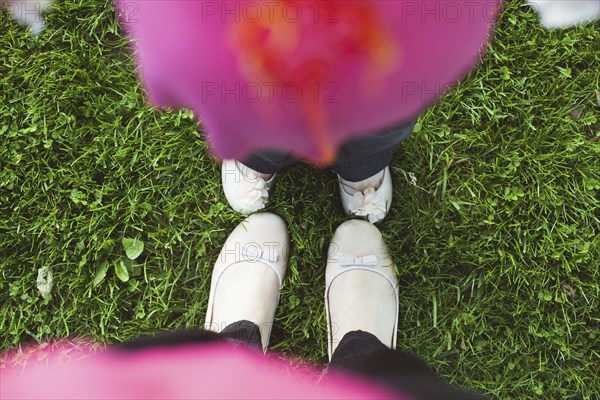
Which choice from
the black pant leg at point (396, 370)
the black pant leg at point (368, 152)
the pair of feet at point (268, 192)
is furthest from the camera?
the pair of feet at point (268, 192)

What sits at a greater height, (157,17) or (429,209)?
(157,17)

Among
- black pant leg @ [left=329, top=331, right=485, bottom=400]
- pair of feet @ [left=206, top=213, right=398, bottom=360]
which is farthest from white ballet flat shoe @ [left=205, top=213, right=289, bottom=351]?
black pant leg @ [left=329, top=331, right=485, bottom=400]

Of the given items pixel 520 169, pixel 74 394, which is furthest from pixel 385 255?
pixel 74 394

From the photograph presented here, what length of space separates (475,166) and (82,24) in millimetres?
1371

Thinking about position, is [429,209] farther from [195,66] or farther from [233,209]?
[195,66]

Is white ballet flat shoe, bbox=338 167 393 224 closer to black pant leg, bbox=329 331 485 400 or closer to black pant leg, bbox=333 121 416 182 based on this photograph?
black pant leg, bbox=333 121 416 182

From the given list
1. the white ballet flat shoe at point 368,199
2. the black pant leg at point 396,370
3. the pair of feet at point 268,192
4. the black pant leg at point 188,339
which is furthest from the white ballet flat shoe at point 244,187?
the black pant leg at point 396,370

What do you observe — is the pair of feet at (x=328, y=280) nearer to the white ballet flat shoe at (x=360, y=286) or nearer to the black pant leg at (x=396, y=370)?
the white ballet flat shoe at (x=360, y=286)

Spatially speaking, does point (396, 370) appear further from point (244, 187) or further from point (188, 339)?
point (244, 187)

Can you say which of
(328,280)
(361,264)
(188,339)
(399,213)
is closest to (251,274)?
(328,280)

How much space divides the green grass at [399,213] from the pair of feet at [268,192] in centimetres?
6

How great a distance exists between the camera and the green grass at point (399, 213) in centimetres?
160

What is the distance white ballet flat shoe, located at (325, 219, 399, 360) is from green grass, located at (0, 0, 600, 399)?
0.05m

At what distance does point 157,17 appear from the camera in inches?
18.9
